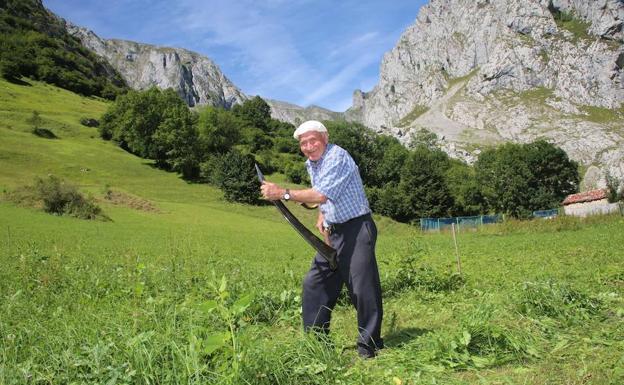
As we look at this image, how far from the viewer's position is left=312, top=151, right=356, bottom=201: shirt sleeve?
4613 millimetres

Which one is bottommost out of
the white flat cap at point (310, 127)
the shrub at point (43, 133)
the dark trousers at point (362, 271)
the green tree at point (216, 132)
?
the dark trousers at point (362, 271)

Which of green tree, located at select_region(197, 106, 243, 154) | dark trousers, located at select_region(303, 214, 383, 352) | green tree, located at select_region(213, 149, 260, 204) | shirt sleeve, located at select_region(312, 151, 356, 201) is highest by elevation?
green tree, located at select_region(197, 106, 243, 154)

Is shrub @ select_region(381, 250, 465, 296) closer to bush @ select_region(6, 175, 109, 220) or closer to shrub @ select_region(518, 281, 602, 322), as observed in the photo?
shrub @ select_region(518, 281, 602, 322)

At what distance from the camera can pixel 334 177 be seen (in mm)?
4641

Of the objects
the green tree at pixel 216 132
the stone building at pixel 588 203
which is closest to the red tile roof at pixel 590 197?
the stone building at pixel 588 203

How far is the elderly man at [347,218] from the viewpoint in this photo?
4.62 metres

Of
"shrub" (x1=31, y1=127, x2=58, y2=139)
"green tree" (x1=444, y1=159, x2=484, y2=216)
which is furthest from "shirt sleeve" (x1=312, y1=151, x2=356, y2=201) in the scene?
"green tree" (x1=444, y1=159, x2=484, y2=216)

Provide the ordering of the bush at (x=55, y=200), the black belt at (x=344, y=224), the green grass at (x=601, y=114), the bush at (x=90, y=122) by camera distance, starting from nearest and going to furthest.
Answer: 1. the black belt at (x=344, y=224)
2. the bush at (x=55, y=200)
3. the bush at (x=90, y=122)
4. the green grass at (x=601, y=114)

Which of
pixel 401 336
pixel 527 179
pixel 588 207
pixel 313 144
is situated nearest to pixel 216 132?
pixel 527 179

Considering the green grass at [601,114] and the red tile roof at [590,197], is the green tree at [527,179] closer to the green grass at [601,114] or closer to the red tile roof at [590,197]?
the red tile roof at [590,197]

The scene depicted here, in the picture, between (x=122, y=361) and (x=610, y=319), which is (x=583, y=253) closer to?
(x=610, y=319)

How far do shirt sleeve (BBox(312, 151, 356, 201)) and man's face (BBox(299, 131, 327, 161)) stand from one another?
0.87ft

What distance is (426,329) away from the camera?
5598 millimetres

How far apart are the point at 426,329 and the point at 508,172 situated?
79.1 metres
